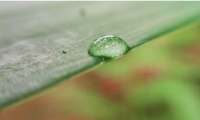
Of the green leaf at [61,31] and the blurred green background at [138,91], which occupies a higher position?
the green leaf at [61,31]

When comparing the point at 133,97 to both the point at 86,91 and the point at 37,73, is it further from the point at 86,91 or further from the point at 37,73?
the point at 37,73

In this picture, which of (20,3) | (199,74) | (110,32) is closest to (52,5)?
(20,3)

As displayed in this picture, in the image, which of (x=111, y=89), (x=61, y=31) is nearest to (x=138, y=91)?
(x=111, y=89)

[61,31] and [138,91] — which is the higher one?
[61,31]

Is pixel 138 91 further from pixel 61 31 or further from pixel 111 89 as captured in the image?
pixel 61 31
